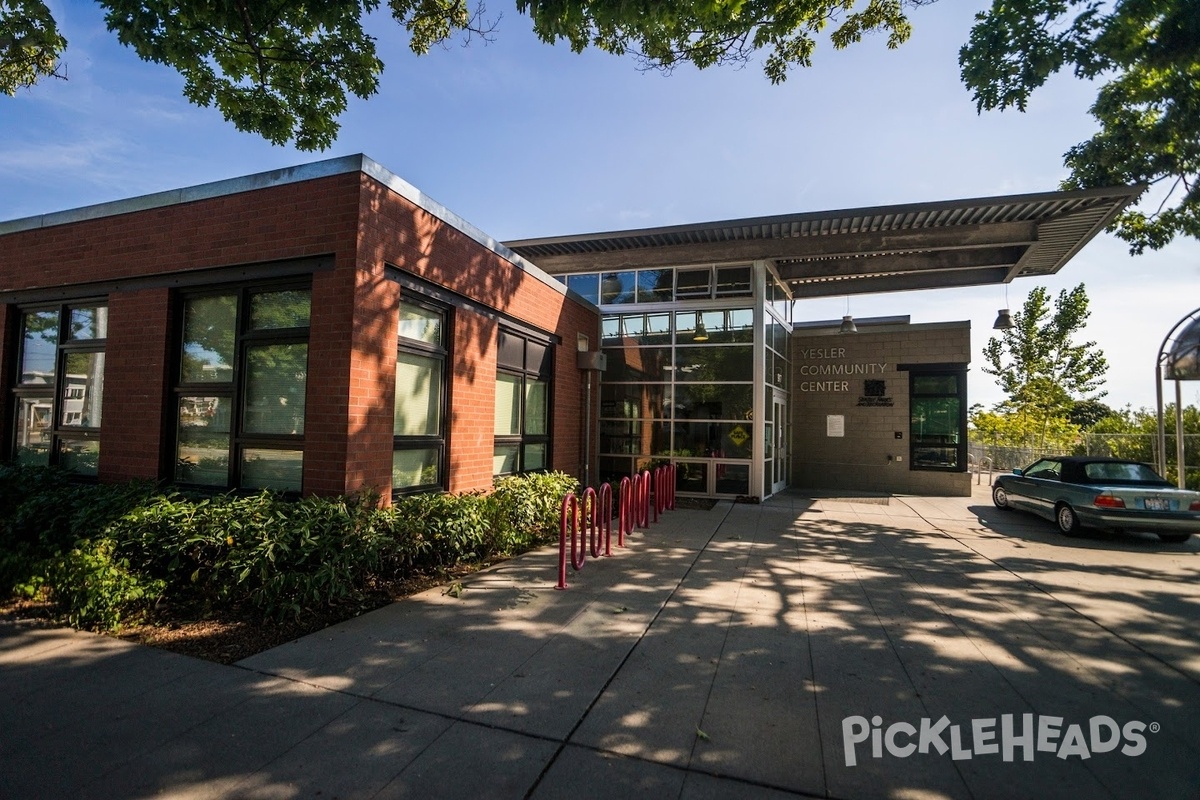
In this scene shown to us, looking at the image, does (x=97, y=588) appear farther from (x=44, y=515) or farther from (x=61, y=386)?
(x=61, y=386)

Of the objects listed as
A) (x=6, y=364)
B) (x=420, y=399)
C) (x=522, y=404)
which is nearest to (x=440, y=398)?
(x=420, y=399)

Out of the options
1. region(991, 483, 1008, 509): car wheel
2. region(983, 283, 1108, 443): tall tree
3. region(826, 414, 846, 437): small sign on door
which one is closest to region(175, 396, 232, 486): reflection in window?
region(991, 483, 1008, 509): car wheel

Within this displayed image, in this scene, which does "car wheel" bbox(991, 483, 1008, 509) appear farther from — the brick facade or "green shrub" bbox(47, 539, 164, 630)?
"green shrub" bbox(47, 539, 164, 630)

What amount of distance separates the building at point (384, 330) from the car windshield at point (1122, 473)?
14.1ft

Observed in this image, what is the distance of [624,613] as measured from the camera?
4.87m

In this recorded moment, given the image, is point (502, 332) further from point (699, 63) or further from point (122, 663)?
point (122, 663)

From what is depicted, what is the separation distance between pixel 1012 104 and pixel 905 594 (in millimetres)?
6621

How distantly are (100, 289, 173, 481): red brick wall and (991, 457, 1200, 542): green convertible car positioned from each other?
519 inches

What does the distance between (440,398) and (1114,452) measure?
19160 mm

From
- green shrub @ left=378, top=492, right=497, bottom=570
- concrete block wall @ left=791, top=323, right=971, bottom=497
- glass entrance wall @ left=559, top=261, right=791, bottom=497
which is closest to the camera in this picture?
green shrub @ left=378, top=492, right=497, bottom=570

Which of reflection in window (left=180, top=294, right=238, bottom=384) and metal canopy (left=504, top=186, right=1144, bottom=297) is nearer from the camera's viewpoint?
reflection in window (left=180, top=294, right=238, bottom=384)

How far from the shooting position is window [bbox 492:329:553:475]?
891cm

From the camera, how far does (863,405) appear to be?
49.8 ft

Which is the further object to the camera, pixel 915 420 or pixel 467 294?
pixel 915 420
